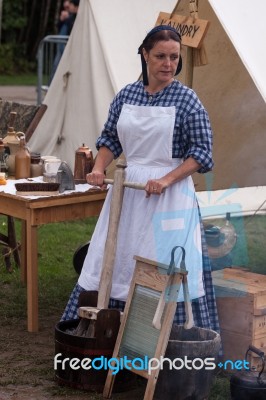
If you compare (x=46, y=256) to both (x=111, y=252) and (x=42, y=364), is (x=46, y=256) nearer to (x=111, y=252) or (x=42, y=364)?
(x=42, y=364)

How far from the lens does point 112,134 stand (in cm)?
477

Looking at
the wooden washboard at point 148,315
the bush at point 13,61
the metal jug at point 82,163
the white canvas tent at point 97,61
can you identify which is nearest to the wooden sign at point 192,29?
the metal jug at point 82,163

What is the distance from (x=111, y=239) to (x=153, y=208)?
0.89 feet

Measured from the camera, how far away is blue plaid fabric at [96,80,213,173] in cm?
441

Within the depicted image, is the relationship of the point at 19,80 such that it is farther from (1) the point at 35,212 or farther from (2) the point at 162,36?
(2) the point at 162,36

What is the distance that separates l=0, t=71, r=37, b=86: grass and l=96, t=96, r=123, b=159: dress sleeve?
15.6 metres

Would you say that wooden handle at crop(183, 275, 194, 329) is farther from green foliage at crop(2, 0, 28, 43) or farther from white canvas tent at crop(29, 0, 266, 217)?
green foliage at crop(2, 0, 28, 43)

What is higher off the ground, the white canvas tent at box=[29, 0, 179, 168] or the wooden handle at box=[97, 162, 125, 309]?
the white canvas tent at box=[29, 0, 179, 168]

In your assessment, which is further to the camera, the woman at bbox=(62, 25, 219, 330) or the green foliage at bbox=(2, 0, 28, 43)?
the green foliage at bbox=(2, 0, 28, 43)

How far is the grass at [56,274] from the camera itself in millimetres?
4762

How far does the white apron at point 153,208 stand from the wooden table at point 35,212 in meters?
0.78

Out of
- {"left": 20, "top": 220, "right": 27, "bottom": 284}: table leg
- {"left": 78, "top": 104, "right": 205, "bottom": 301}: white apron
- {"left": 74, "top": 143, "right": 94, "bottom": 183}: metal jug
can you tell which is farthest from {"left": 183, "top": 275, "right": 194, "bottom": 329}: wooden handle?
{"left": 20, "top": 220, "right": 27, "bottom": 284}: table leg

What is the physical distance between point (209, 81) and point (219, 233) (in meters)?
1.31

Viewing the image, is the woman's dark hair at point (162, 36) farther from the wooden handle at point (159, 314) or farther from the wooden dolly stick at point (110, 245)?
the wooden handle at point (159, 314)
